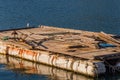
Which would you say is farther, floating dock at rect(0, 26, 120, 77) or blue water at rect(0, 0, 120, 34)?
blue water at rect(0, 0, 120, 34)

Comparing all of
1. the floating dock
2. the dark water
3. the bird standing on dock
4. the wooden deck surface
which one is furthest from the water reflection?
the dark water

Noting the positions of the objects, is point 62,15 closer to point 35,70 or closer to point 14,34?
point 14,34

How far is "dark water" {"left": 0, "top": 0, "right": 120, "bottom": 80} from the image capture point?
249 ft

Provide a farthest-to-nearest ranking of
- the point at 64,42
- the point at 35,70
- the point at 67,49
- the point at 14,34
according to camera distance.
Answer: the point at 14,34 → the point at 64,42 → the point at 67,49 → the point at 35,70

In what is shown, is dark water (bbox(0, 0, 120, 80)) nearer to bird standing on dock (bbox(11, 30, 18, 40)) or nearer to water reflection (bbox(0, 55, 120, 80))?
bird standing on dock (bbox(11, 30, 18, 40))

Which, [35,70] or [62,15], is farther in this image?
[62,15]

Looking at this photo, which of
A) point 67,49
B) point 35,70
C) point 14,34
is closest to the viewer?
point 35,70

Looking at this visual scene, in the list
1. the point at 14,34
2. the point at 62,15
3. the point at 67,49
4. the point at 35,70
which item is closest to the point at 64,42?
the point at 67,49

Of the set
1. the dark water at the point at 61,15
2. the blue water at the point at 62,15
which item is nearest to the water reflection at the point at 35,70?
the dark water at the point at 61,15

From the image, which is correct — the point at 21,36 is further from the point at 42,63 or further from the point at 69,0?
the point at 69,0

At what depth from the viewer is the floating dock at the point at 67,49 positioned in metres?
41.1

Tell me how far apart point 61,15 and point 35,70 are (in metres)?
46.4

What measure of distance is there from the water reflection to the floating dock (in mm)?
453

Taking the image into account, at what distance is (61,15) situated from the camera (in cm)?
9006
